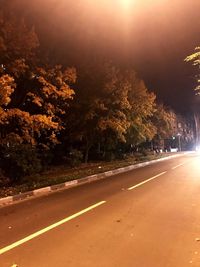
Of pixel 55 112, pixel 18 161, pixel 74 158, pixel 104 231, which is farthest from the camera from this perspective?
pixel 74 158

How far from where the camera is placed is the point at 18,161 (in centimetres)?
2200

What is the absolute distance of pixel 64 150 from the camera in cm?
3438

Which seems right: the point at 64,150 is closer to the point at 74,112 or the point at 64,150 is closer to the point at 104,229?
the point at 74,112

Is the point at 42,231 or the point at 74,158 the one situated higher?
the point at 74,158

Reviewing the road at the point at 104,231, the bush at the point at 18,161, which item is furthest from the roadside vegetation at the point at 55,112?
the road at the point at 104,231

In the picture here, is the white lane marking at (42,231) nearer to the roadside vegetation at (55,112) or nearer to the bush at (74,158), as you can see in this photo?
the roadside vegetation at (55,112)

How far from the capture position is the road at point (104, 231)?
242 inches

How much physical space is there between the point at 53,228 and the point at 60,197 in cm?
568

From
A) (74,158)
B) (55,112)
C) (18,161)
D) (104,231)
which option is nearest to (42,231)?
(104,231)

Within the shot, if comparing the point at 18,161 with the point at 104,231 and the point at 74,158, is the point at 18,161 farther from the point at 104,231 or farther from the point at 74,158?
the point at 104,231

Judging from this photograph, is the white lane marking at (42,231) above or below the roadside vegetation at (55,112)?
below

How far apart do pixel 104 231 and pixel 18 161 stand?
14.6 m

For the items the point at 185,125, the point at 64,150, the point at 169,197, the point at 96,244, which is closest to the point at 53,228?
the point at 96,244

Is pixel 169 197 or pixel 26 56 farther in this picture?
pixel 26 56
